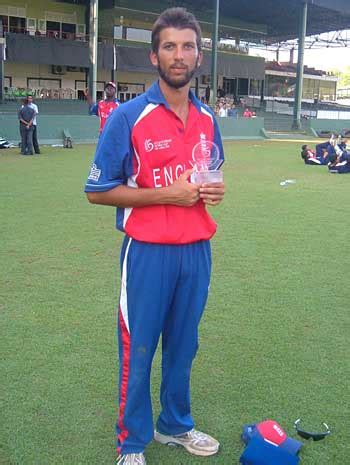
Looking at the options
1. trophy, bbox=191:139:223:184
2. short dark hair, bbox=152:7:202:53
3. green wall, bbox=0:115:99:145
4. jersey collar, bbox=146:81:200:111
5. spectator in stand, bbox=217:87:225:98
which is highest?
spectator in stand, bbox=217:87:225:98

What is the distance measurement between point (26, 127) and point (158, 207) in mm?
15960

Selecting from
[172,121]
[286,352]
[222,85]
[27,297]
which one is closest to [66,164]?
[27,297]

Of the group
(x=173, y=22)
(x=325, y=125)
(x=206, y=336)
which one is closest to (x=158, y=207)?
(x=173, y=22)

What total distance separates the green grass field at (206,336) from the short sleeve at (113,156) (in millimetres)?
1391

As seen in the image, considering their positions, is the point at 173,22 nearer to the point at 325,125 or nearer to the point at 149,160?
the point at 149,160

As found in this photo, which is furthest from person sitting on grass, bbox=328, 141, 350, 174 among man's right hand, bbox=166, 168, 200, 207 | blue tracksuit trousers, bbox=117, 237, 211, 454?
man's right hand, bbox=166, 168, 200, 207

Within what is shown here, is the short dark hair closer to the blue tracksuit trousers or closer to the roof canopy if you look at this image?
the blue tracksuit trousers

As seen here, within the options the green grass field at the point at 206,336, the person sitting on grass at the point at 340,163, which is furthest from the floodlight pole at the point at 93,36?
the green grass field at the point at 206,336

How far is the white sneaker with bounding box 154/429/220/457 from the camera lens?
2957 millimetres

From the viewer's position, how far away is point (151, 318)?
2.64 meters

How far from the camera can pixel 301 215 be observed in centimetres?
921

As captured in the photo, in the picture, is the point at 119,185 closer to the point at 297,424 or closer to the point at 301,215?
the point at 297,424

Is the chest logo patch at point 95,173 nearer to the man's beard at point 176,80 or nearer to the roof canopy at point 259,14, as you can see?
the man's beard at point 176,80

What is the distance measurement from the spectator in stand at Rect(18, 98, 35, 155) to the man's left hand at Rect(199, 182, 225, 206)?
16060mm
